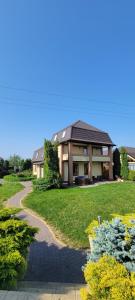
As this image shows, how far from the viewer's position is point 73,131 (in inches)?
858

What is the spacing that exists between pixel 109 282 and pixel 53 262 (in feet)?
9.92

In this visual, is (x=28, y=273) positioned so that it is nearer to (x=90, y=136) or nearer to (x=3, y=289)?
(x=3, y=289)

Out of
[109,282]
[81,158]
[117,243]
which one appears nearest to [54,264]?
[117,243]

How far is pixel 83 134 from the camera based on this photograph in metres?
22.8

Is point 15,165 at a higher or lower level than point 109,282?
higher

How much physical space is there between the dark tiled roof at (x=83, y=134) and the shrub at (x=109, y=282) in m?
17.8

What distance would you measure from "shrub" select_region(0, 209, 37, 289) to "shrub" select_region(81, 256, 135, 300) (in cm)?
136

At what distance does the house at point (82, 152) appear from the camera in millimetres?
21359

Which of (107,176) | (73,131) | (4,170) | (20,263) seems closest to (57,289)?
(20,263)

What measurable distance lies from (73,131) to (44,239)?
15362 millimetres

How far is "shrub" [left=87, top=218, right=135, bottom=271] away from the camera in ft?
11.8

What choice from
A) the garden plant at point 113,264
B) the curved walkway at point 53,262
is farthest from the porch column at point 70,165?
the garden plant at point 113,264

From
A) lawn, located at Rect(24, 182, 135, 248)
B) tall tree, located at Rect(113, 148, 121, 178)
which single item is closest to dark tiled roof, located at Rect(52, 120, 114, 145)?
tall tree, located at Rect(113, 148, 121, 178)

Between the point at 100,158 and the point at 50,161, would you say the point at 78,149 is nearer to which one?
the point at 100,158
